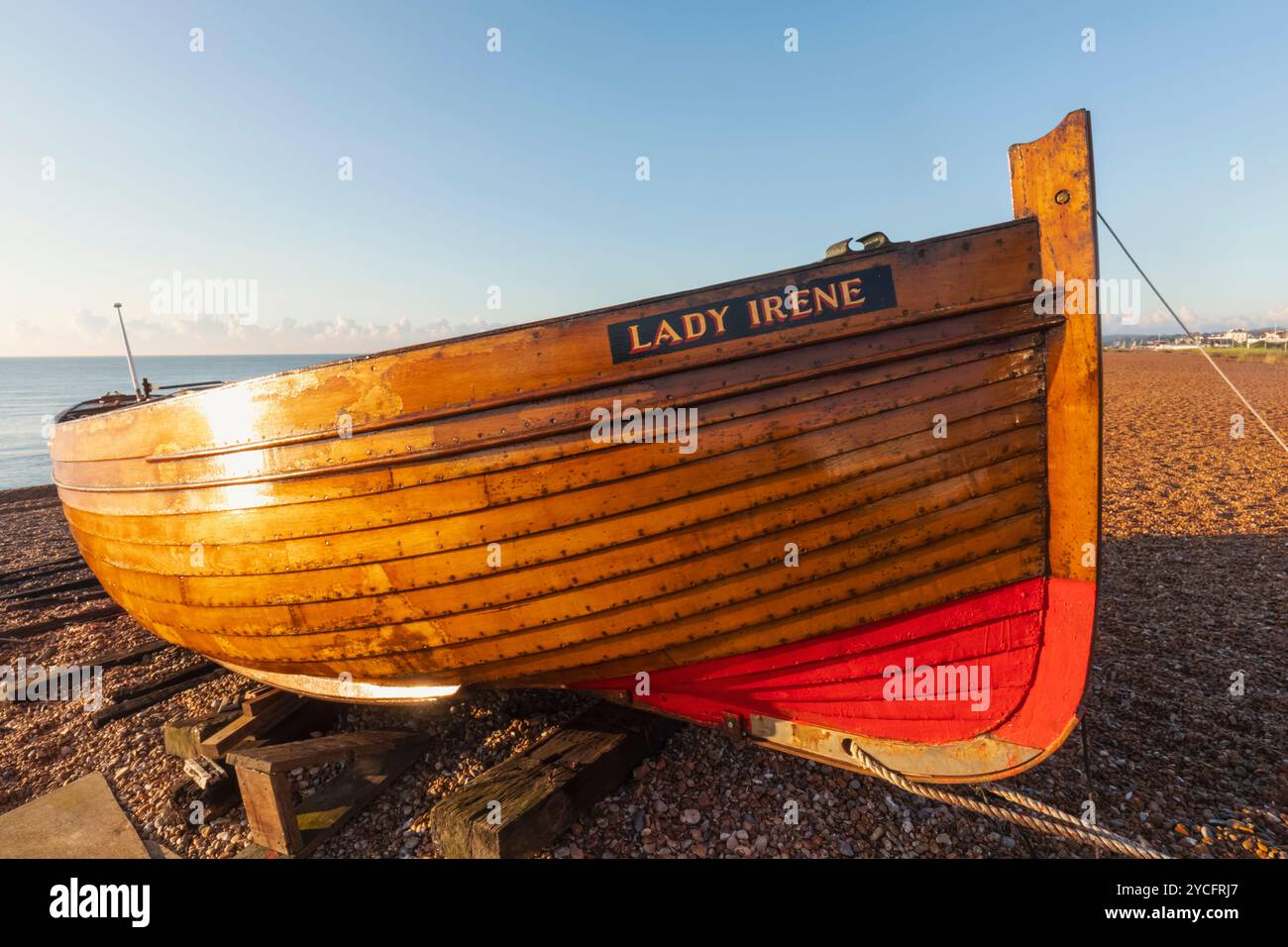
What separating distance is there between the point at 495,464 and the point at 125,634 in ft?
23.3

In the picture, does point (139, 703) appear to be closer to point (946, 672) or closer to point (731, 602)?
point (731, 602)

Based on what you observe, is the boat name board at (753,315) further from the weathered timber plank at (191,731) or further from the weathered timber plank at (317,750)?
the weathered timber plank at (191,731)

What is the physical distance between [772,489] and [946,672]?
1.41 m

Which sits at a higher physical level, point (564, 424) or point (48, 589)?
point (564, 424)

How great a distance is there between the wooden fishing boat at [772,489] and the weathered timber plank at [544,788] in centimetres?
63

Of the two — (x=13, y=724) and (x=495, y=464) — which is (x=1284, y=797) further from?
(x=13, y=724)

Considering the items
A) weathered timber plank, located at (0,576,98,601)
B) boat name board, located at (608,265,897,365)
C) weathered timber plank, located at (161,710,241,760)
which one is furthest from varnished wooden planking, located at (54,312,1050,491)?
weathered timber plank, located at (0,576,98,601)

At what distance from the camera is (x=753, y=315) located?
305 cm

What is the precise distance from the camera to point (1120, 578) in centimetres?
661

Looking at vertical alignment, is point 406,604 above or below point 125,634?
above

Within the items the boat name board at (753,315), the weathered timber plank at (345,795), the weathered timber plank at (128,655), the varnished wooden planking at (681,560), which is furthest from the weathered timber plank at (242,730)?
the boat name board at (753,315)

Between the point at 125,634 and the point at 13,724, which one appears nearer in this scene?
the point at 13,724

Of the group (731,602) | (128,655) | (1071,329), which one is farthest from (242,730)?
(1071,329)
